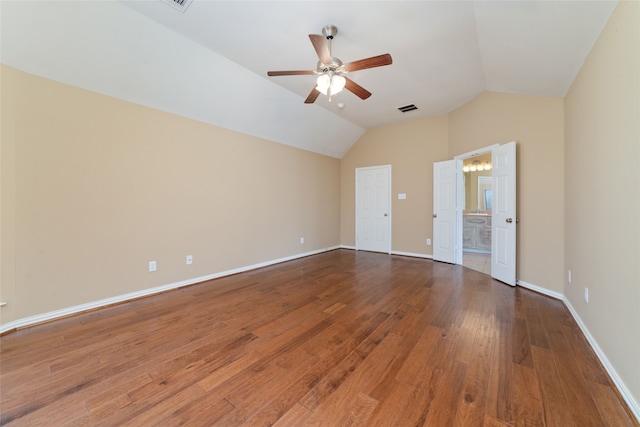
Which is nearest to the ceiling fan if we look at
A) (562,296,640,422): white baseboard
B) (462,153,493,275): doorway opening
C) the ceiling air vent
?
the ceiling air vent

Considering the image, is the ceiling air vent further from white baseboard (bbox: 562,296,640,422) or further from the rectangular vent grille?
white baseboard (bbox: 562,296,640,422)

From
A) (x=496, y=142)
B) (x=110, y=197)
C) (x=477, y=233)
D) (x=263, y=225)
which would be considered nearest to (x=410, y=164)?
(x=496, y=142)

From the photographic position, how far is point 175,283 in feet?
11.1

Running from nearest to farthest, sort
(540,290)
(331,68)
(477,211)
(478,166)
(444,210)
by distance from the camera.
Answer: (331,68) < (540,290) < (444,210) < (478,166) < (477,211)

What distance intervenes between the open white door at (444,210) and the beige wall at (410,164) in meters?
0.15

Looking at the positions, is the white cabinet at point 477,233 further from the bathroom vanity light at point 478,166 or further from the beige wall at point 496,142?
the beige wall at point 496,142

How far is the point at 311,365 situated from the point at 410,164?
4.70m

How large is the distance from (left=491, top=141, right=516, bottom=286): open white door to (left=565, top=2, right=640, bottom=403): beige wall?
90cm

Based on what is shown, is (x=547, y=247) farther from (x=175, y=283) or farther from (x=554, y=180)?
(x=175, y=283)

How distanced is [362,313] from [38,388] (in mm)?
2480

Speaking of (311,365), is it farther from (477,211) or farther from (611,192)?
(477,211)

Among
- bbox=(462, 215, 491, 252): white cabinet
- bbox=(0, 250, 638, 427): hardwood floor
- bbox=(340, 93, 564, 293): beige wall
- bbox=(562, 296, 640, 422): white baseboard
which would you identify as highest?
bbox=(340, 93, 564, 293): beige wall

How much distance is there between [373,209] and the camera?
19.6 ft

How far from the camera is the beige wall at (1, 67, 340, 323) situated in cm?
229
